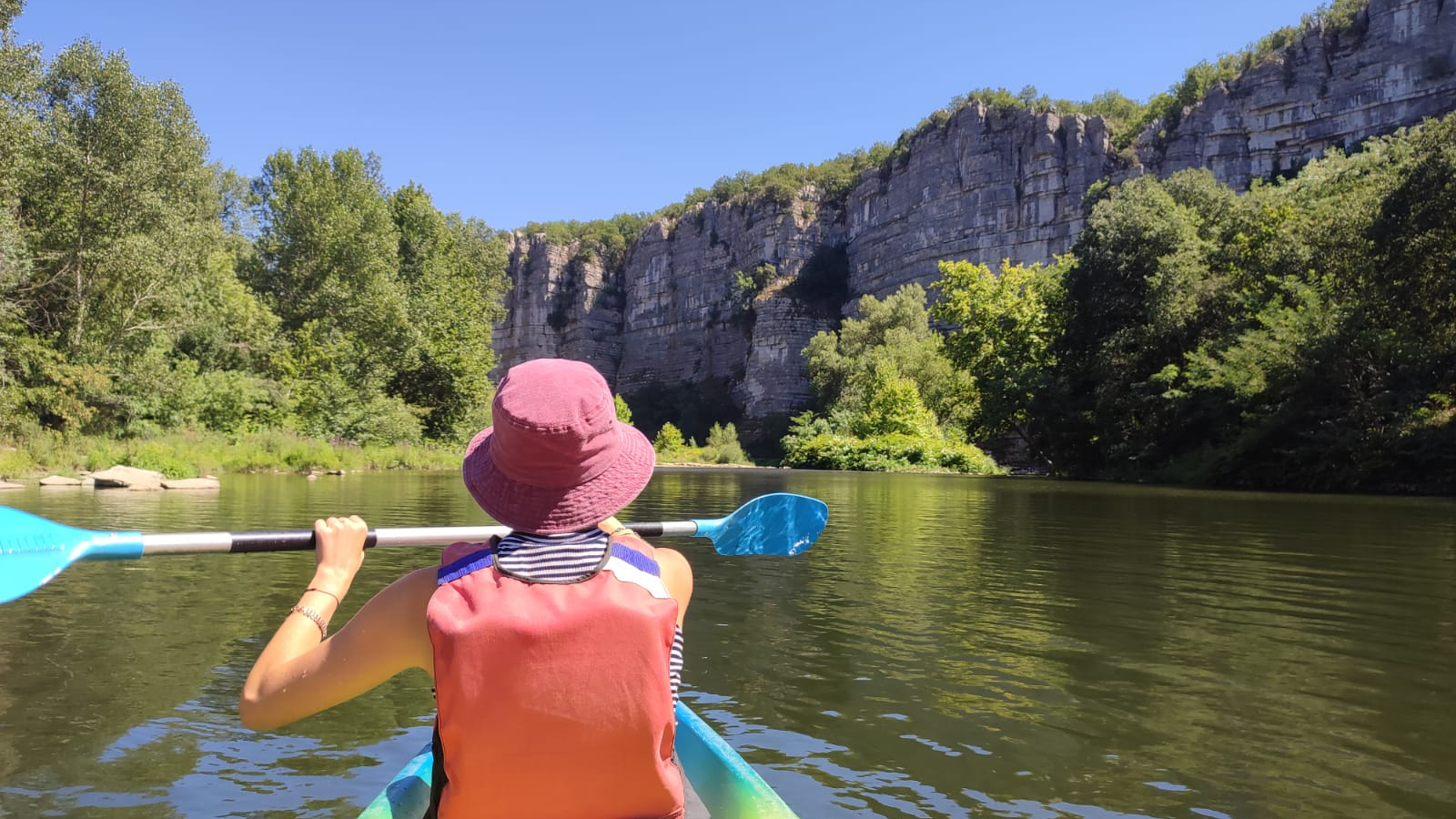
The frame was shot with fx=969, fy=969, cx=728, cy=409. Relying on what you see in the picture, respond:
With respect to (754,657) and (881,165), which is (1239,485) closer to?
(754,657)

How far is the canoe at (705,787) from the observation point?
235 centimetres

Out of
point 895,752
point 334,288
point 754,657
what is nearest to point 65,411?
point 334,288

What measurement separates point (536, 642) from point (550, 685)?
8 centimetres

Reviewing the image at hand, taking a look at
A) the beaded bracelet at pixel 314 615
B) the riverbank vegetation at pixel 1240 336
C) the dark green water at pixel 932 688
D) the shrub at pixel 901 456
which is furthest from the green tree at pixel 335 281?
the beaded bracelet at pixel 314 615

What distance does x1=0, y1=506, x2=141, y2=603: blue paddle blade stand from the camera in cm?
238

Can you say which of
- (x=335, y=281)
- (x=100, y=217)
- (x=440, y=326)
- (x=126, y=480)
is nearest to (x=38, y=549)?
(x=126, y=480)

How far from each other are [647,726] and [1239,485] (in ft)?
85.7

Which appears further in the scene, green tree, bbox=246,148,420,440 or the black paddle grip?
green tree, bbox=246,148,420,440

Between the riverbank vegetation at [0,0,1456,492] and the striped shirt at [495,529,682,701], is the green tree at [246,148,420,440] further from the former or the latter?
the striped shirt at [495,529,682,701]

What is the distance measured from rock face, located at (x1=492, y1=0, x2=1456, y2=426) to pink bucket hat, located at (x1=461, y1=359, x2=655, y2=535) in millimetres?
57094

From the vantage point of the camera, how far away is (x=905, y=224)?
7244 cm

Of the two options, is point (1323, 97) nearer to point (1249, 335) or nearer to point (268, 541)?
point (1249, 335)

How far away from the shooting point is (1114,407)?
30469 mm

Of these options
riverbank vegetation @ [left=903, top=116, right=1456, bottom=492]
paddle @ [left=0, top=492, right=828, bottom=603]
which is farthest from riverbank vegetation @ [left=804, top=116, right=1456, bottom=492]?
paddle @ [left=0, top=492, right=828, bottom=603]
